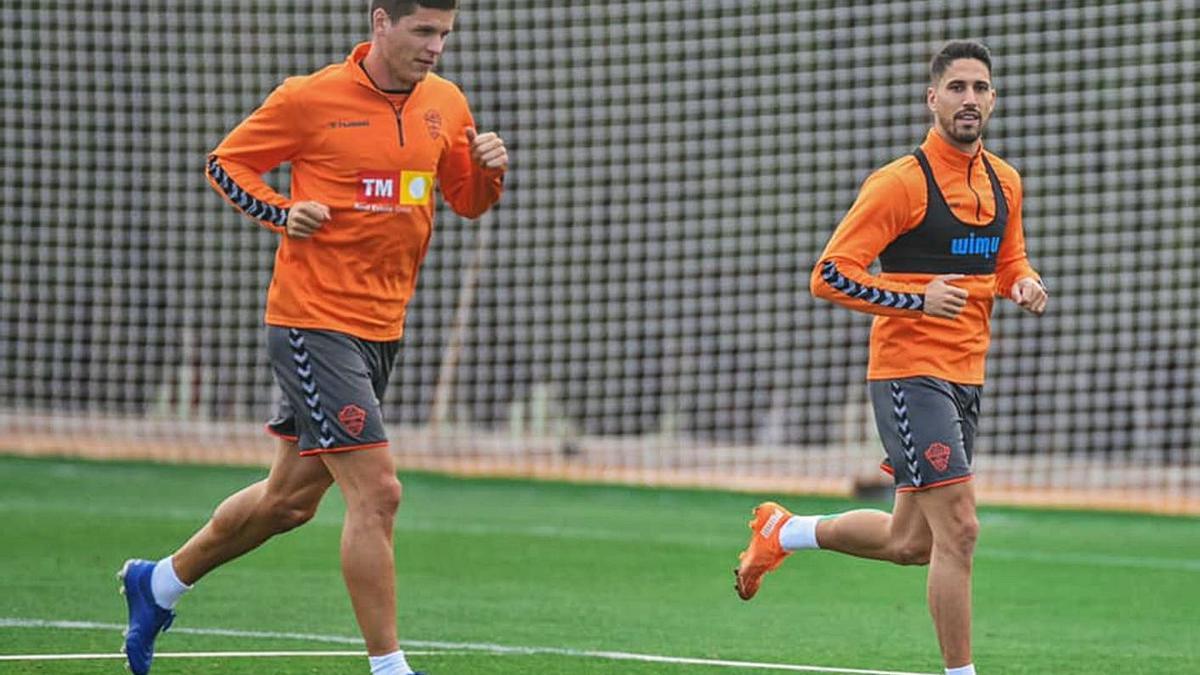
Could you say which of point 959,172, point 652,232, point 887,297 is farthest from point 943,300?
point 652,232

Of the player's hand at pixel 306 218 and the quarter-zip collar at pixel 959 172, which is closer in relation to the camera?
the player's hand at pixel 306 218

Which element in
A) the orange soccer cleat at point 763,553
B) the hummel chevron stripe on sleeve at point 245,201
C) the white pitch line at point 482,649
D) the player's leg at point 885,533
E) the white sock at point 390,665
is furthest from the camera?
the orange soccer cleat at point 763,553

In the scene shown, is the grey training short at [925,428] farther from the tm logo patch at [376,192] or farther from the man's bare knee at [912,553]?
the tm logo patch at [376,192]

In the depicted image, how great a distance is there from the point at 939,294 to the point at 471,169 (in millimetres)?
1624

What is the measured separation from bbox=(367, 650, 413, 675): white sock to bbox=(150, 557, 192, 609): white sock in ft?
3.61

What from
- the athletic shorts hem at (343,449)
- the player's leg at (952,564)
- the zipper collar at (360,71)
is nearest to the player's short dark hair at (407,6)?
the zipper collar at (360,71)

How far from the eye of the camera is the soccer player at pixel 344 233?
6.87m

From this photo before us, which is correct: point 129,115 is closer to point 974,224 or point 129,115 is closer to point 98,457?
point 98,457

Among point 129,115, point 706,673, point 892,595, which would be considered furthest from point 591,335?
point 706,673

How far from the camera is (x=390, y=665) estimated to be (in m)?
6.61

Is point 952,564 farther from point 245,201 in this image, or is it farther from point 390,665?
point 245,201

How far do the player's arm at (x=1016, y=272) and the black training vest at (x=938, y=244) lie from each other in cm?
13

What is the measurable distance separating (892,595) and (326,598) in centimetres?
263

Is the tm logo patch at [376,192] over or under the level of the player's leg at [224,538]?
over
